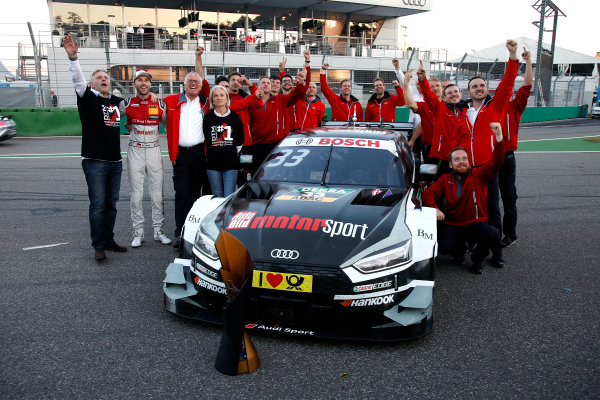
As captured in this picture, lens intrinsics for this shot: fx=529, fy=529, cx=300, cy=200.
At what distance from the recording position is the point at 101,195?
17.9 ft

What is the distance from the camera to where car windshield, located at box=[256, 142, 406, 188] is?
15.6 ft

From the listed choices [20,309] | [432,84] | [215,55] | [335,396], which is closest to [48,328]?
[20,309]

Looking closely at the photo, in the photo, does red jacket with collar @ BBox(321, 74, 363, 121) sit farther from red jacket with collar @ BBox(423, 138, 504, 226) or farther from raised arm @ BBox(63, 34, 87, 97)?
raised arm @ BBox(63, 34, 87, 97)

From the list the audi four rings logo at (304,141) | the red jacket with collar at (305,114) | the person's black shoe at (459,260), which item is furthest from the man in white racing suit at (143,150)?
the person's black shoe at (459,260)

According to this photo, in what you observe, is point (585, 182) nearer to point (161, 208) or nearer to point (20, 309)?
point (161, 208)

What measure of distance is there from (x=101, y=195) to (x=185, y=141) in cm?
104

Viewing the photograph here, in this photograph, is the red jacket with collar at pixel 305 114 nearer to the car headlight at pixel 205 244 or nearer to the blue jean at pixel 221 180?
the blue jean at pixel 221 180

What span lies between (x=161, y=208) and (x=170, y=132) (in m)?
0.88

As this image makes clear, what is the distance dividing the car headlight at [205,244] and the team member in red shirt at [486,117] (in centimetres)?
307

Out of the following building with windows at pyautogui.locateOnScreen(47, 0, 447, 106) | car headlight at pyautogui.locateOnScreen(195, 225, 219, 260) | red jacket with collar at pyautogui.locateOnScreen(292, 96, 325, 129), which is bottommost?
car headlight at pyautogui.locateOnScreen(195, 225, 219, 260)

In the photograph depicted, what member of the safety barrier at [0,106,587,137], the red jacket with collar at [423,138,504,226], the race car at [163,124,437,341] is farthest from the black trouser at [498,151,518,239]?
the safety barrier at [0,106,587,137]

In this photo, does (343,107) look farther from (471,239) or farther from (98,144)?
(98,144)

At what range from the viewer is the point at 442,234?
526cm

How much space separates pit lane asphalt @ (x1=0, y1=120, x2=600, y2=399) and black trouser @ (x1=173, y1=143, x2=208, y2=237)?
1.79ft
